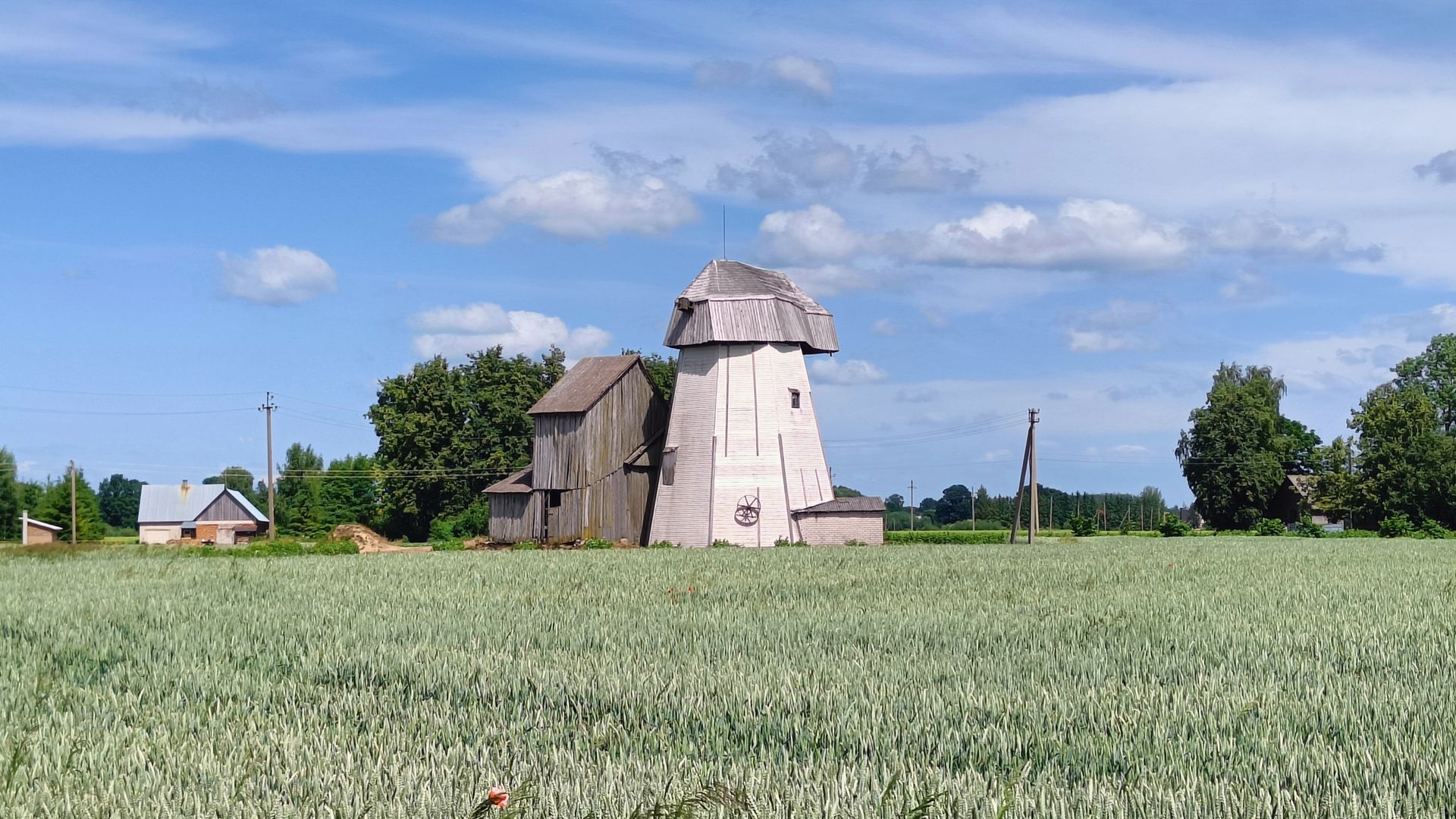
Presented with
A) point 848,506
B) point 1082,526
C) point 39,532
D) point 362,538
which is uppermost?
point 848,506

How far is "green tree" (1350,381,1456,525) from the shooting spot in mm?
73625

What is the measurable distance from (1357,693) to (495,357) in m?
70.3

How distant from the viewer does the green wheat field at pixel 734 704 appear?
261 inches

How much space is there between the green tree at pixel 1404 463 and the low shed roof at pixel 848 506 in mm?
37895

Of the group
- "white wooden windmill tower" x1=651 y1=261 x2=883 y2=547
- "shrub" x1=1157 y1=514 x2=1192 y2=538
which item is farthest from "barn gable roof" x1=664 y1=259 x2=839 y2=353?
"shrub" x1=1157 y1=514 x2=1192 y2=538

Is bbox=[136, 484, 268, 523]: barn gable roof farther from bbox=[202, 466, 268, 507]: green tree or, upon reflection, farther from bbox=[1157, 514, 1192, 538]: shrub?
bbox=[1157, 514, 1192, 538]: shrub

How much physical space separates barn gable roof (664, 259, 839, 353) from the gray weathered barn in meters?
3.76

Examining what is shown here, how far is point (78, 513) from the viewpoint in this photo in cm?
9150

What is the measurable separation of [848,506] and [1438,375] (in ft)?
198

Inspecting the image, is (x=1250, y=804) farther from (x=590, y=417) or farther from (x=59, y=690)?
(x=590, y=417)

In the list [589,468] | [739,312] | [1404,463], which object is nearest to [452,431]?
[589,468]

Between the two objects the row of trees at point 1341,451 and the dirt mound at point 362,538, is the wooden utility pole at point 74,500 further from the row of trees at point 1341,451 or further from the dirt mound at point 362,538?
the row of trees at point 1341,451

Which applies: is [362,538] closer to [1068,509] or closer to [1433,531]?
[1433,531]

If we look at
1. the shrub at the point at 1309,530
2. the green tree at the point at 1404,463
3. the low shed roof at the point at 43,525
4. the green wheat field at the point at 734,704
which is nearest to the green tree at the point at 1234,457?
the green tree at the point at 1404,463
